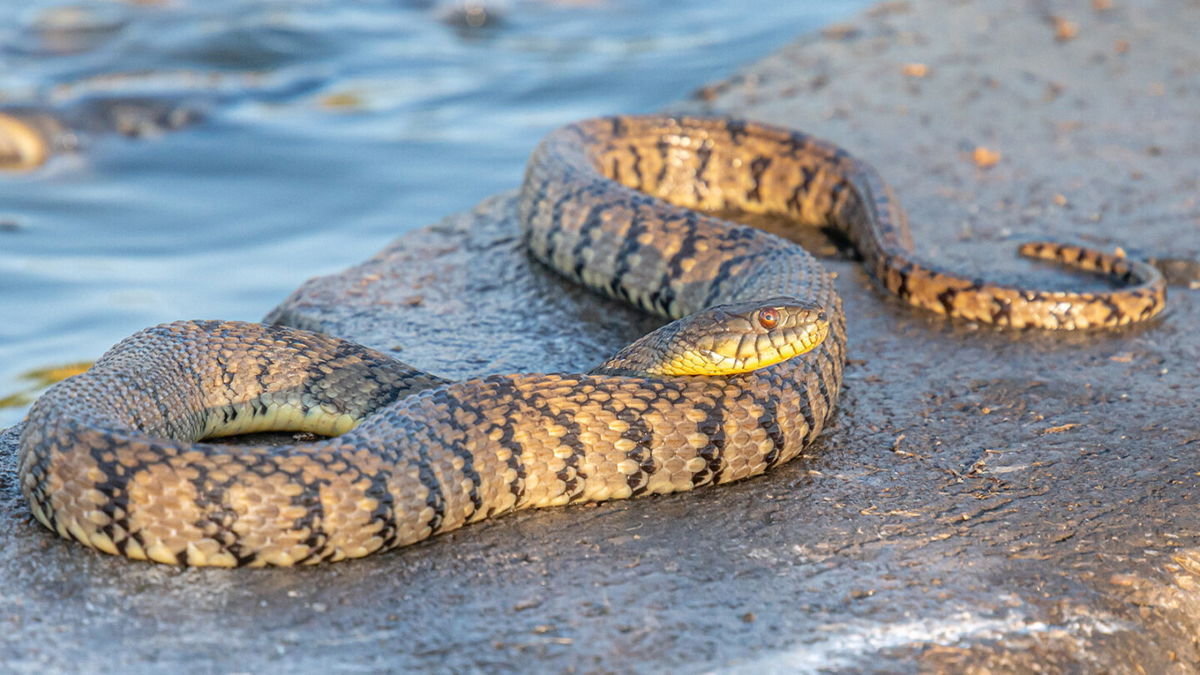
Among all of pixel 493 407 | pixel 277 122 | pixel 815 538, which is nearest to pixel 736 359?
pixel 815 538

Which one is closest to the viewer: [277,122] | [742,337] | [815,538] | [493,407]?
[815,538]

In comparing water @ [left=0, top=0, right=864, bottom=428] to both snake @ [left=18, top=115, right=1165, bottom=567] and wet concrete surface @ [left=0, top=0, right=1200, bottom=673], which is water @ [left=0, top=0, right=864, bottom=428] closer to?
wet concrete surface @ [left=0, top=0, right=1200, bottom=673]

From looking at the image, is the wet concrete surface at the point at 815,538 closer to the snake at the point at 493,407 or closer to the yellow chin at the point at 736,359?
the snake at the point at 493,407

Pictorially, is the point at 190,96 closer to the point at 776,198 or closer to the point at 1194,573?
the point at 776,198

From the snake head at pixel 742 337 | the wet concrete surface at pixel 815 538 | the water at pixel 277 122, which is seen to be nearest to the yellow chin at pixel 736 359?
the snake head at pixel 742 337

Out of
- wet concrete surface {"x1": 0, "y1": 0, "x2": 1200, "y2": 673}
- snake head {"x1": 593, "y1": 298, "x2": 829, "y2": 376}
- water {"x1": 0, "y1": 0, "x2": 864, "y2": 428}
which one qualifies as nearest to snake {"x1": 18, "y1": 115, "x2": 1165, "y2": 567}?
snake head {"x1": 593, "y1": 298, "x2": 829, "y2": 376}

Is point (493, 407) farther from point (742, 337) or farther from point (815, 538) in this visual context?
point (815, 538)
